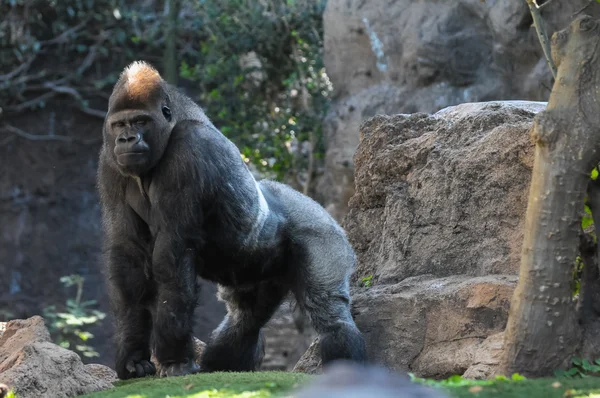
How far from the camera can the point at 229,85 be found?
371 inches

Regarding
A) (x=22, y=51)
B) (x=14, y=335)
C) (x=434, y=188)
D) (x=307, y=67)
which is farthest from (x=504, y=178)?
(x=22, y=51)

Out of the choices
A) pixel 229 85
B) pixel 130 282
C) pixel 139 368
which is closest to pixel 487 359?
pixel 139 368

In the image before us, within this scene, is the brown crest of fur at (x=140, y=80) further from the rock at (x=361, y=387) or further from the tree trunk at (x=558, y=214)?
the rock at (x=361, y=387)

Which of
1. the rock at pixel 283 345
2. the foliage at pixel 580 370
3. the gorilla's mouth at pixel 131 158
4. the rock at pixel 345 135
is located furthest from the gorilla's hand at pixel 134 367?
the rock at pixel 283 345

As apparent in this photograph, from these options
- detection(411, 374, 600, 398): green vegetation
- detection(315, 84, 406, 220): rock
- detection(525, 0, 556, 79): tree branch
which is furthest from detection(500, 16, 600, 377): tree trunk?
detection(315, 84, 406, 220): rock

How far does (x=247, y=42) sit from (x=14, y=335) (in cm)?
507

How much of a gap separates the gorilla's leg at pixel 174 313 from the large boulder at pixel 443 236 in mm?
942

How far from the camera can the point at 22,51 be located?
1043 centimetres

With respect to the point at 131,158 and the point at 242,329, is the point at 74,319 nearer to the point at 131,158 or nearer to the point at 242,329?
the point at 242,329

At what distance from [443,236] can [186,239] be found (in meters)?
1.50

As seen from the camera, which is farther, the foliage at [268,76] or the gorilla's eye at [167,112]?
the foliage at [268,76]

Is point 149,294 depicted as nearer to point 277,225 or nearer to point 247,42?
point 277,225

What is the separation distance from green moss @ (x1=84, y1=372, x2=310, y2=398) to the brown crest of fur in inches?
59.6

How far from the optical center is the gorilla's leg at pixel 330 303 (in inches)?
190
